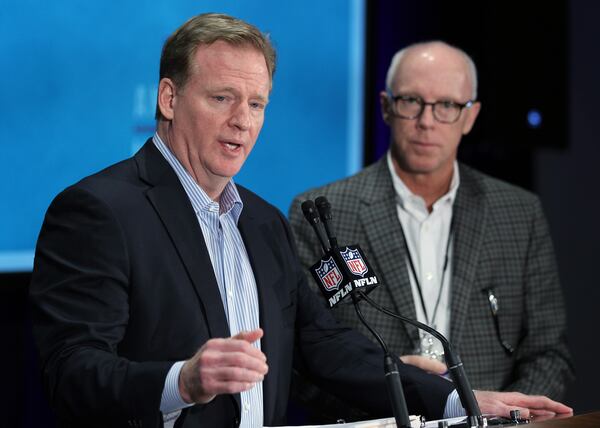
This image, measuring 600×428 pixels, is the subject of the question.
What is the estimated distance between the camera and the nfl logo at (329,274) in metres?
2.08

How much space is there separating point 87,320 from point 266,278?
0.52 m

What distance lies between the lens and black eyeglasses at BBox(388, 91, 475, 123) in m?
3.31

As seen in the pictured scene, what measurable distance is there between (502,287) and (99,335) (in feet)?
5.58

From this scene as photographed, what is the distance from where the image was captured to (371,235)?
3.24 m

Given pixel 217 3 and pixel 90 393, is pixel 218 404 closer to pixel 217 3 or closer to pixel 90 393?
pixel 90 393

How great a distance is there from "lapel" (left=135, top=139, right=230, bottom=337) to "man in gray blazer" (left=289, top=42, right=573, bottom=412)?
3.25 ft

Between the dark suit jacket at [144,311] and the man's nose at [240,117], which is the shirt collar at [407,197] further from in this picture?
the man's nose at [240,117]

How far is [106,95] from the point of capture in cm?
330

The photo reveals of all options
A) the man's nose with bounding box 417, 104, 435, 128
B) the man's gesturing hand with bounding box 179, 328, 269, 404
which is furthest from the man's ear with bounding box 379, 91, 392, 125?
the man's gesturing hand with bounding box 179, 328, 269, 404

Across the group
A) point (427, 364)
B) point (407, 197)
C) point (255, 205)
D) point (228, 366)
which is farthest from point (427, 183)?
point (228, 366)

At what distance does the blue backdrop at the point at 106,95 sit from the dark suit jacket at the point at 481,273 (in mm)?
497

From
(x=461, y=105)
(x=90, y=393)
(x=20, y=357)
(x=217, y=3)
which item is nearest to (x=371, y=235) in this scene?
(x=461, y=105)

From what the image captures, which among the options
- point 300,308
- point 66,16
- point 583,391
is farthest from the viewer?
point 583,391

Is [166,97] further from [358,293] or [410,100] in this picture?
[410,100]
